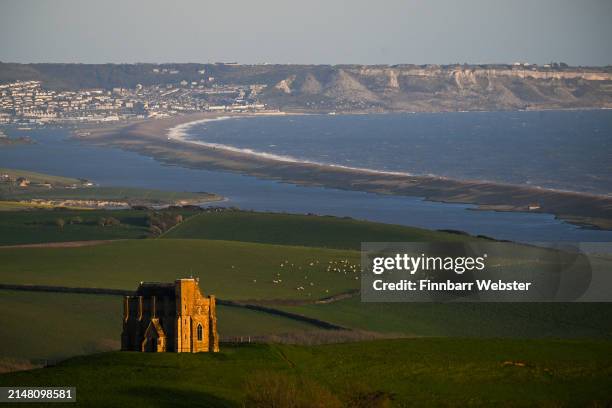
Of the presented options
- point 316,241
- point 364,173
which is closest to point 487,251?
point 316,241

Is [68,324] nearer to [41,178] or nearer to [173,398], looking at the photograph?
[173,398]

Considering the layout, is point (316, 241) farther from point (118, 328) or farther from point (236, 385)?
point (236, 385)

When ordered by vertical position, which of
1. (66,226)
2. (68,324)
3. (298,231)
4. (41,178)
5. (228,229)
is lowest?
(41,178)

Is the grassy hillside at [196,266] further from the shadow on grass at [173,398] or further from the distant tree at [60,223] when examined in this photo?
the shadow on grass at [173,398]

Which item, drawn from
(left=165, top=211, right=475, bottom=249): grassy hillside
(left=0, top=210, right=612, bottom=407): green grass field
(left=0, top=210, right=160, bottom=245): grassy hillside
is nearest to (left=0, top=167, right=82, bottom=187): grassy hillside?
(left=0, top=210, right=160, bottom=245): grassy hillside

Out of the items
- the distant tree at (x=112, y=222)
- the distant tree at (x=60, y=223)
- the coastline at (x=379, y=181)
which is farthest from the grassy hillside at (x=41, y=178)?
the distant tree at (x=60, y=223)

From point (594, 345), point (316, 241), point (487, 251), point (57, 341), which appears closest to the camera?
point (594, 345)

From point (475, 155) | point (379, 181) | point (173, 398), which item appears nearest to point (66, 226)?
point (173, 398)
